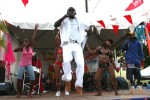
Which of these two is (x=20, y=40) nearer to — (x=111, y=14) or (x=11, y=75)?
(x=11, y=75)

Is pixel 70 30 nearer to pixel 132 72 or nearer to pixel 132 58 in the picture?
pixel 132 58

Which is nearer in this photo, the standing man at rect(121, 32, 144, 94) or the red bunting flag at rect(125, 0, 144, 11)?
the standing man at rect(121, 32, 144, 94)

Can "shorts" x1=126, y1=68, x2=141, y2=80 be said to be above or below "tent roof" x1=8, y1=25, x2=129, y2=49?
below

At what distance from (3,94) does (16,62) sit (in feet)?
4.17

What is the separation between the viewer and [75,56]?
754 centimetres

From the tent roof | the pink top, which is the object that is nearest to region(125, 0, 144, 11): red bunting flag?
the tent roof

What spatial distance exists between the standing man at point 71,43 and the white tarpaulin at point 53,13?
8.95ft

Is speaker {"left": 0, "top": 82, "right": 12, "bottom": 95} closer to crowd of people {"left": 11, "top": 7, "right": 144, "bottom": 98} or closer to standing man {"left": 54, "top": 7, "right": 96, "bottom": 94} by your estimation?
crowd of people {"left": 11, "top": 7, "right": 144, "bottom": 98}

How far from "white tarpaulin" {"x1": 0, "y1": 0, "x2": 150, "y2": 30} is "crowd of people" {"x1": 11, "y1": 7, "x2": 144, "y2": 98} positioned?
73.2 inches

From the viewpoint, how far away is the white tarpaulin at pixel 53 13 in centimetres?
1053

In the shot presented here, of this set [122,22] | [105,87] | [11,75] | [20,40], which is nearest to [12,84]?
[11,75]

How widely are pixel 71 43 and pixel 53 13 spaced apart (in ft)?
13.0

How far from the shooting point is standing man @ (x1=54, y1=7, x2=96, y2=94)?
24.6 feet

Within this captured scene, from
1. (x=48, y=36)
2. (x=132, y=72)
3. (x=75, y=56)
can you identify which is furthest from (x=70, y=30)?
(x=48, y=36)
